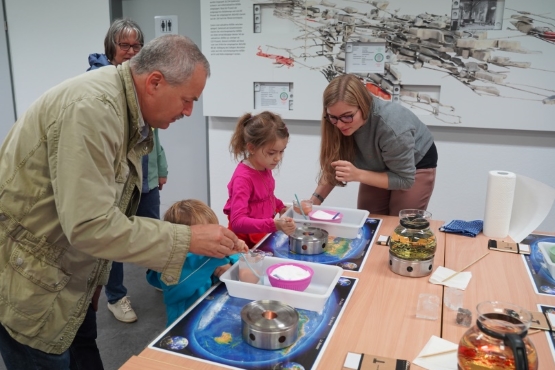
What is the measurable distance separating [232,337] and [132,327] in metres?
1.61

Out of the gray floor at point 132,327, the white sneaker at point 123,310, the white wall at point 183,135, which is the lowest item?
the gray floor at point 132,327

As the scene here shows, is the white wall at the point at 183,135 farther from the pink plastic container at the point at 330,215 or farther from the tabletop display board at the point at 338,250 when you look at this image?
the tabletop display board at the point at 338,250

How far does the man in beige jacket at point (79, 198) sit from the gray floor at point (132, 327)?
3.65 feet

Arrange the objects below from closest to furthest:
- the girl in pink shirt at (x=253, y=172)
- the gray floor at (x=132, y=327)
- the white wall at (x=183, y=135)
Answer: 1. the girl in pink shirt at (x=253, y=172)
2. the gray floor at (x=132, y=327)
3. the white wall at (x=183, y=135)

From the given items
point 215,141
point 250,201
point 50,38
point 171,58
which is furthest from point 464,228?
point 50,38

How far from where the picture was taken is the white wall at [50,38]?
3711 mm

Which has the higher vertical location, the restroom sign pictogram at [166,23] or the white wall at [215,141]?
the restroom sign pictogram at [166,23]

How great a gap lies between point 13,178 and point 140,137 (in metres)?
0.31

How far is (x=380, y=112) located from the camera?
2039 mm

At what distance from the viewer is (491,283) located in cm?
151

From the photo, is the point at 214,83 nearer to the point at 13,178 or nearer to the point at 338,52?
the point at 338,52

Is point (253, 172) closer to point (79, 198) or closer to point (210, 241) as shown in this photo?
point (210, 241)

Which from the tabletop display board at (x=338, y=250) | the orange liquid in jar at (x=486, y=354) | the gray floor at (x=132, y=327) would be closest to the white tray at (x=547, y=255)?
the tabletop display board at (x=338, y=250)

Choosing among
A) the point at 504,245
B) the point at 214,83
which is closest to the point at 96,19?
the point at 214,83
